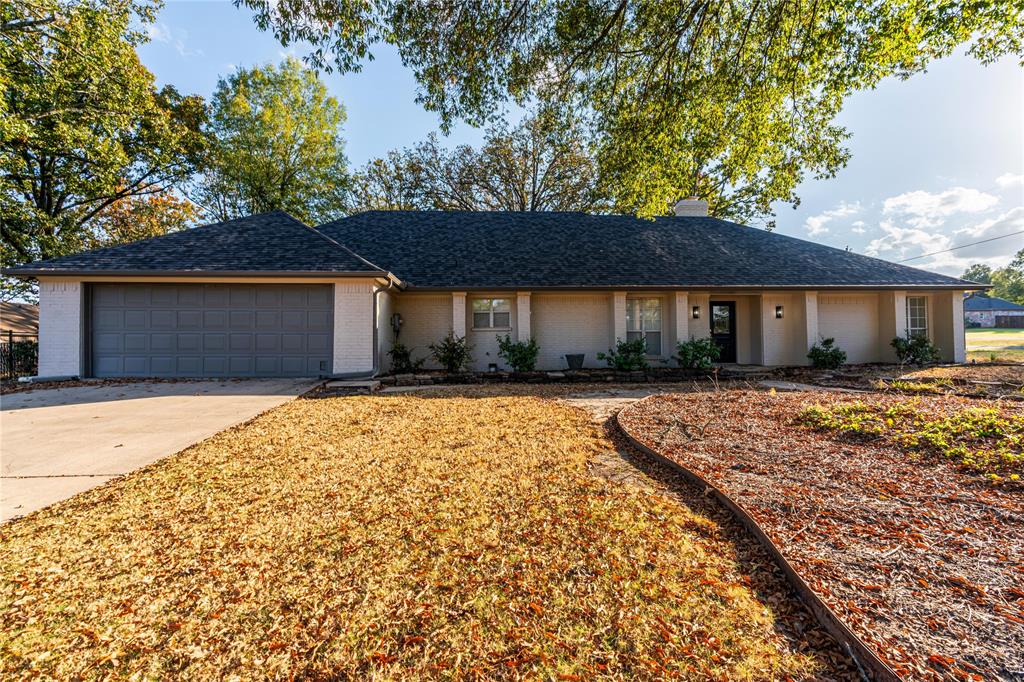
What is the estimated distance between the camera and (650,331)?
1277 cm

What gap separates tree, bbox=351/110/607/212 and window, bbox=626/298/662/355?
36.6 feet

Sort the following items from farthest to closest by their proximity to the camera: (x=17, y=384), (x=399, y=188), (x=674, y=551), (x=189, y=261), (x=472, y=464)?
(x=399, y=188), (x=189, y=261), (x=17, y=384), (x=472, y=464), (x=674, y=551)

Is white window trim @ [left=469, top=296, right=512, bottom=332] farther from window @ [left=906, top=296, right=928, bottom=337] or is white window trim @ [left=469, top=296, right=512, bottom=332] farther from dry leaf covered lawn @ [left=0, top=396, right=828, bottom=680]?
window @ [left=906, top=296, right=928, bottom=337]

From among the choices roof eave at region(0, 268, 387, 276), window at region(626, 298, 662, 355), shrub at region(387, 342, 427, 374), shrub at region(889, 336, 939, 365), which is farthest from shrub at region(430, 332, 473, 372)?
shrub at region(889, 336, 939, 365)

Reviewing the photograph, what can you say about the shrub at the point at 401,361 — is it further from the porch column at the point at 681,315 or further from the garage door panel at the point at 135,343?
the porch column at the point at 681,315

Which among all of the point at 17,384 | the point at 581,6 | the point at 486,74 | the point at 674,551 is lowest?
the point at 674,551

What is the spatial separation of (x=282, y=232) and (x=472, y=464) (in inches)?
408

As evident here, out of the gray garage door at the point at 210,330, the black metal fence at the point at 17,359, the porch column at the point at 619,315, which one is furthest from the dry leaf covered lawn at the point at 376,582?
the black metal fence at the point at 17,359

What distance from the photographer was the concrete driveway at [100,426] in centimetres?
358

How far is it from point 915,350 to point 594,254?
1001 cm

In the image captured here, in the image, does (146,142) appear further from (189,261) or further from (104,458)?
(104,458)

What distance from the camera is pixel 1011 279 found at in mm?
68750

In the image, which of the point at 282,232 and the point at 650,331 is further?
the point at 650,331

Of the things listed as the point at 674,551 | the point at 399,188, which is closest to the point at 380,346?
Answer: the point at 674,551
